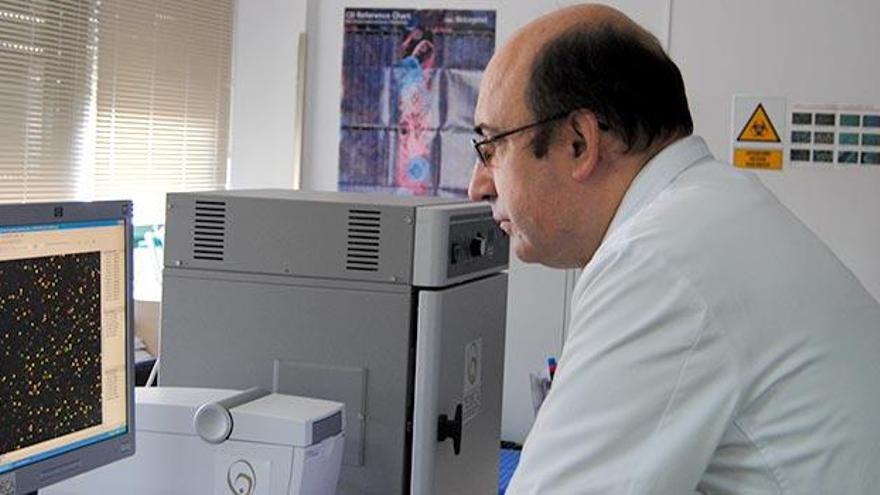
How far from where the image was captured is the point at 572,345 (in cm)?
104

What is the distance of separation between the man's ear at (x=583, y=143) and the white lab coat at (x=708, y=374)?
143mm

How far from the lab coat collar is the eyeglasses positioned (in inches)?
2.4

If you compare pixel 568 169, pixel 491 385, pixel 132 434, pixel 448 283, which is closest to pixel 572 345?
pixel 568 169

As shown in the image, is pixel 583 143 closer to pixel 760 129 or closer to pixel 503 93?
pixel 503 93

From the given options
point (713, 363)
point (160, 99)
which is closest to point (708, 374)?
point (713, 363)

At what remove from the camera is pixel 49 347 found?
1427 millimetres

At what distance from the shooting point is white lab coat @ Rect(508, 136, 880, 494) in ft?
3.20

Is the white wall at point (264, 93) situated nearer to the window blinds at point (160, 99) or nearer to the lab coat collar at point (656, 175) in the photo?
the window blinds at point (160, 99)

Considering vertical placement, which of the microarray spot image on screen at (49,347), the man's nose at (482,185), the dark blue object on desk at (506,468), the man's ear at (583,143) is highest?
the man's ear at (583,143)

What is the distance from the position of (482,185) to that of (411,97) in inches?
99.8

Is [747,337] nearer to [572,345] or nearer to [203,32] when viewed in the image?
[572,345]

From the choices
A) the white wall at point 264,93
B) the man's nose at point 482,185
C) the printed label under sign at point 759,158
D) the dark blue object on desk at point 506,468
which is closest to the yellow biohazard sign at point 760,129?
the printed label under sign at point 759,158

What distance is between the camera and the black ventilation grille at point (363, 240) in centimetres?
165

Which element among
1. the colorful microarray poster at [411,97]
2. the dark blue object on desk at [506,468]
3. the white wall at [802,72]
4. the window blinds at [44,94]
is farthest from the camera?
the colorful microarray poster at [411,97]
